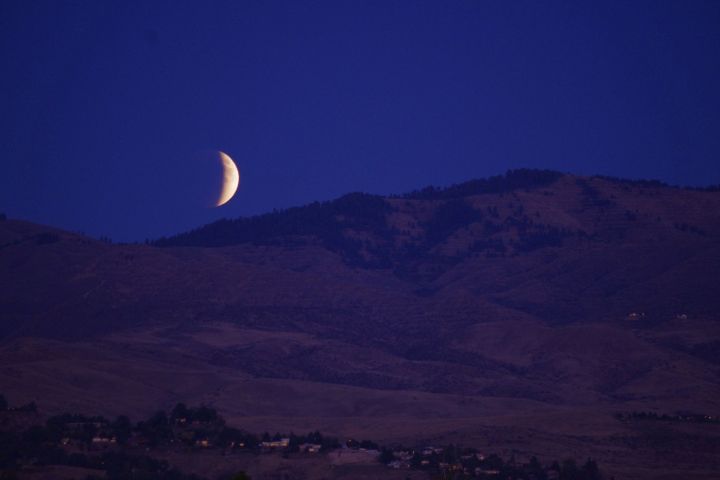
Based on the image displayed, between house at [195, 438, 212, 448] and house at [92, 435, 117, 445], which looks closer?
house at [92, 435, 117, 445]

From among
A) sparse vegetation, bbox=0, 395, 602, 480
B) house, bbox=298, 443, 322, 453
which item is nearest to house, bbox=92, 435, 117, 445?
sparse vegetation, bbox=0, 395, 602, 480

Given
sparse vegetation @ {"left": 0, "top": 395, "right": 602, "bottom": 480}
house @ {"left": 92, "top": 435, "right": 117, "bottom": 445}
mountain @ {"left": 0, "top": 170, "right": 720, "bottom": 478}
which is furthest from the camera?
mountain @ {"left": 0, "top": 170, "right": 720, "bottom": 478}

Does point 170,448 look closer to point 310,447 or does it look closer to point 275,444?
point 275,444

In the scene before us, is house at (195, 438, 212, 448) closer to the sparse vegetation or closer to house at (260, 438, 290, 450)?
the sparse vegetation

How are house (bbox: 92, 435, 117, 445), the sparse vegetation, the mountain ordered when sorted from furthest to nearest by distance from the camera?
the mountain, house (bbox: 92, 435, 117, 445), the sparse vegetation

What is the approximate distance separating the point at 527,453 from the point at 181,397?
835 inches

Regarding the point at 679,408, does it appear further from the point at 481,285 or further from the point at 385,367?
the point at 481,285

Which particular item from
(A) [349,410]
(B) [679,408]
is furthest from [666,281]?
(A) [349,410]

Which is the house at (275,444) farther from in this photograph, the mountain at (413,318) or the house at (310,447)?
the mountain at (413,318)

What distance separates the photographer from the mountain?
5462 centimetres

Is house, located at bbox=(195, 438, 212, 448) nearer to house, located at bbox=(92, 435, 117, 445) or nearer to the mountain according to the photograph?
house, located at bbox=(92, 435, 117, 445)

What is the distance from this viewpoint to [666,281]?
90312mm

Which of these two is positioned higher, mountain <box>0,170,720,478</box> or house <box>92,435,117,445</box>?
mountain <box>0,170,720,478</box>

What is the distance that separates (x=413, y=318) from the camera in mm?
87312
